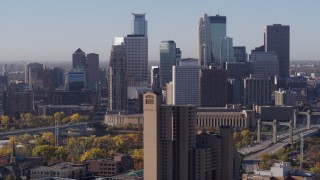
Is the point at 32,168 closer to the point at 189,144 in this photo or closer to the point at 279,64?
the point at 189,144

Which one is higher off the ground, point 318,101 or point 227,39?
point 227,39

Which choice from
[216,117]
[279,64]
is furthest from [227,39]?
[216,117]

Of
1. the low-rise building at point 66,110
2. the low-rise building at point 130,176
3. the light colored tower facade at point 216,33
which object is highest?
the light colored tower facade at point 216,33

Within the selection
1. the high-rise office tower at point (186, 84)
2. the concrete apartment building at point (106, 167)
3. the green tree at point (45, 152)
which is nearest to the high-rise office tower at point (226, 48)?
the high-rise office tower at point (186, 84)

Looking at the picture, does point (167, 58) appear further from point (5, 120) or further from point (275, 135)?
point (275, 135)

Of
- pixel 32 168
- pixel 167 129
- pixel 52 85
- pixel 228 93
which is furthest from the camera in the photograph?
pixel 52 85

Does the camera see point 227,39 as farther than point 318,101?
Yes

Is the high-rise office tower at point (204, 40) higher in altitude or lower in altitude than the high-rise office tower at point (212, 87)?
higher

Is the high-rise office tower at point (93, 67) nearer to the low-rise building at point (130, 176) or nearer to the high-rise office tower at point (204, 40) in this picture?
the high-rise office tower at point (204, 40)
